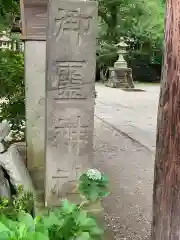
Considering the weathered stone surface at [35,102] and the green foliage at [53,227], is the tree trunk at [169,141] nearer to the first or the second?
the green foliage at [53,227]

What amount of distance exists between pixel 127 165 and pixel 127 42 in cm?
1445

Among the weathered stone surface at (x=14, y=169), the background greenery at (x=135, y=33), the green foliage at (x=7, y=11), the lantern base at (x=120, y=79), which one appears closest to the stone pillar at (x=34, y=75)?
the weathered stone surface at (x=14, y=169)

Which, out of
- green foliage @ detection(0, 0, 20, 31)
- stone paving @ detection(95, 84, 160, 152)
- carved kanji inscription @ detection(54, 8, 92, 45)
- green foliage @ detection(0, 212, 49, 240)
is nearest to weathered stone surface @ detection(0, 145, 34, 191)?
carved kanji inscription @ detection(54, 8, 92, 45)

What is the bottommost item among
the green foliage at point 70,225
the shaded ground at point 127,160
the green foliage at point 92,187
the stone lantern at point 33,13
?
the shaded ground at point 127,160

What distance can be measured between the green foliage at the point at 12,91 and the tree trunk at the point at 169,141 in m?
3.36

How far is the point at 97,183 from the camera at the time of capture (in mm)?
1830

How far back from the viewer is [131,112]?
35.9 feet

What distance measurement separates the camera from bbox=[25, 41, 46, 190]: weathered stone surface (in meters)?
4.08

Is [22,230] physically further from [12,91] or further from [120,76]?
[120,76]

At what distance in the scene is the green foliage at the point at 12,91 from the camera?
502 cm

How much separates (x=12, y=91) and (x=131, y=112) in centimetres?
626

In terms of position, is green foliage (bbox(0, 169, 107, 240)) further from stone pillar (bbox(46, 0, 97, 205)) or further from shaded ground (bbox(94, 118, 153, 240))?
shaded ground (bbox(94, 118, 153, 240))

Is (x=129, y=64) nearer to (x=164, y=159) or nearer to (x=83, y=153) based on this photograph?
(x=83, y=153)

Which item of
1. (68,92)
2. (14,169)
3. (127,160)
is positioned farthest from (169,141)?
(127,160)
